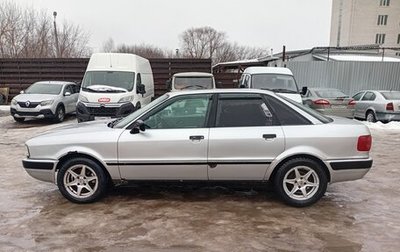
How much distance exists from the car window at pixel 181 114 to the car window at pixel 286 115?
2.89 ft

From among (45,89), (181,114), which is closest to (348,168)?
(181,114)

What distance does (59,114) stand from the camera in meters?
12.5

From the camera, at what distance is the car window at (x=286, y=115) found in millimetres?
4379

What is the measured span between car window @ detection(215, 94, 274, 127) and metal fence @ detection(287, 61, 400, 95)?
537 inches

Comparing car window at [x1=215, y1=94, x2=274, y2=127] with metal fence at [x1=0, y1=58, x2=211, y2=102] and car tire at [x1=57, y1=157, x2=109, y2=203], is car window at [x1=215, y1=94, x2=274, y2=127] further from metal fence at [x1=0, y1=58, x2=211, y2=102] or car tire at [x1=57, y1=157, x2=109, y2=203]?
metal fence at [x1=0, y1=58, x2=211, y2=102]

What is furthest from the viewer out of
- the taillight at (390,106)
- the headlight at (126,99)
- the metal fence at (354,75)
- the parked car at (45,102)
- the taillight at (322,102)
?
the metal fence at (354,75)

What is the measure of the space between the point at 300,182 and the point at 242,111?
1.19 meters

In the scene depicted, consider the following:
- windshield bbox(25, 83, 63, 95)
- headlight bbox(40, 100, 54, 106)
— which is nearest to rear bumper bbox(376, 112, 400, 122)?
headlight bbox(40, 100, 54, 106)

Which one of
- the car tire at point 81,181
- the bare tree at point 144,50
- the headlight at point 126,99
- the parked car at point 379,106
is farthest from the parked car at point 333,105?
the bare tree at point 144,50

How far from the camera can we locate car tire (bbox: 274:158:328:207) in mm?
4301

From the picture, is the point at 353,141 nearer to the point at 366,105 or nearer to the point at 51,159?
the point at 51,159

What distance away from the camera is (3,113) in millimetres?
14859

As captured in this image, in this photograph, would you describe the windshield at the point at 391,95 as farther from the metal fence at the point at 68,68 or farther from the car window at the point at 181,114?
the car window at the point at 181,114

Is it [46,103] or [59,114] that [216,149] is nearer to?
[46,103]
